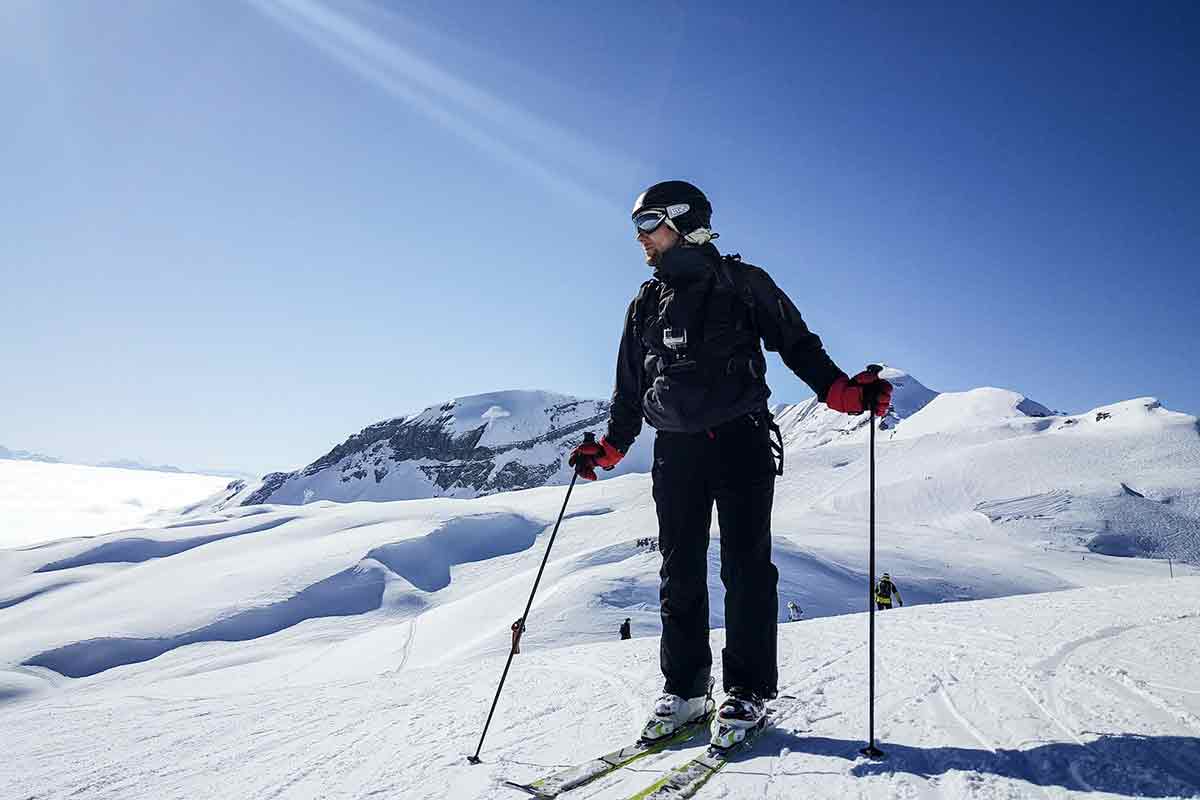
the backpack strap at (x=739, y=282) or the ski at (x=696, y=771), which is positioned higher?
the backpack strap at (x=739, y=282)

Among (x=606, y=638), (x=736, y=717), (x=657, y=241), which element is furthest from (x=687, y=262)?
(x=606, y=638)

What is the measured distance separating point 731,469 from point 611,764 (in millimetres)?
1476

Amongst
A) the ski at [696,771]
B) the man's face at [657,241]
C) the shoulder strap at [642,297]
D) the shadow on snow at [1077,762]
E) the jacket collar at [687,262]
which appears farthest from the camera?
the shoulder strap at [642,297]

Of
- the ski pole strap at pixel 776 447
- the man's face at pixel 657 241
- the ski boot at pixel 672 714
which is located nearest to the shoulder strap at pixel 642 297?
the man's face at pixel 657 241

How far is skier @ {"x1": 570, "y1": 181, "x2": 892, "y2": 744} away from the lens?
3264 millimetres

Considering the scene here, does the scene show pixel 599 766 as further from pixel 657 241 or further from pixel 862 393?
pixel 657 241

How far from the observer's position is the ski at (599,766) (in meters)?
2.60

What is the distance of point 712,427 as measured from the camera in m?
3.40

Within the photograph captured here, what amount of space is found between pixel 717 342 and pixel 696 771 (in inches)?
77.9

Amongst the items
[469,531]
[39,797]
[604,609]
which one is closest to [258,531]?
[469,531]

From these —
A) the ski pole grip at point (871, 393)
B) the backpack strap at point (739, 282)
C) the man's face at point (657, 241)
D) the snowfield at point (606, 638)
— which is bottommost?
the snowfield at point (606, 638)

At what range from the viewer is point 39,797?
3611mm

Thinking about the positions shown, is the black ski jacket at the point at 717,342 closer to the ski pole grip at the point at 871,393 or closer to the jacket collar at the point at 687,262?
the jacket collar at the point at 687,262

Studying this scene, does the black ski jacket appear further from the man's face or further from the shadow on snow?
the shadow on snow
